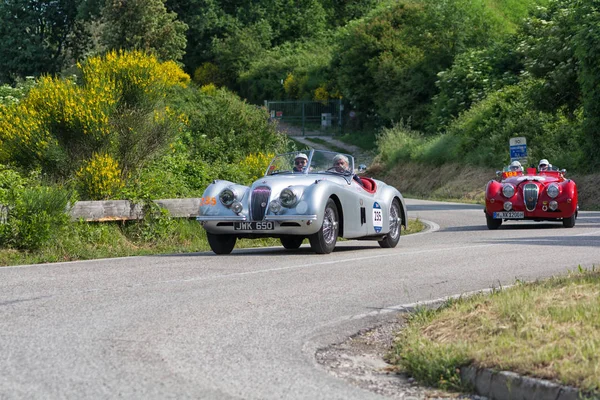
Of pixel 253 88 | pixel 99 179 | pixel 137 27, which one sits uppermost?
pixel 137 27

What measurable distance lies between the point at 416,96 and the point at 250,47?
23.0 m

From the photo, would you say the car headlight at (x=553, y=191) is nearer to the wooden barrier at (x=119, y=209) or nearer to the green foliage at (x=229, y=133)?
the green foliage at (x=229, y=133)

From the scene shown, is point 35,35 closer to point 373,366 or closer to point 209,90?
point 209,90

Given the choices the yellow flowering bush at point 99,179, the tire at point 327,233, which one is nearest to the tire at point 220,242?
the tire at point 327,233

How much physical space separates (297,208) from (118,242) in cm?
296

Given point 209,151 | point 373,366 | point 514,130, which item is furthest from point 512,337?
point 514,130

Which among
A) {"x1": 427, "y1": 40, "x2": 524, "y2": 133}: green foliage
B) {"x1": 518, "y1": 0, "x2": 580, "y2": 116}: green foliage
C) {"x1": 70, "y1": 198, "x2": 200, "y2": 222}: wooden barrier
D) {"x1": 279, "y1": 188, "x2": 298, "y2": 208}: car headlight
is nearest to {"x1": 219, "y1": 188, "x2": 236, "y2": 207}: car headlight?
{"x1": 279, "y1": 188, "x2": 298, "y2": 208}: car headlight

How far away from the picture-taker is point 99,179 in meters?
16.8

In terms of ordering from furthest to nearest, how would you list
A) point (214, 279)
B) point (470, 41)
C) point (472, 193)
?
point (470, 41), point (472, 193), point (214, 279)

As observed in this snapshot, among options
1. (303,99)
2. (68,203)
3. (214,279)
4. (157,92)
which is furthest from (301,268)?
(303,99)

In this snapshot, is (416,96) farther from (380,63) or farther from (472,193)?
(472,193)

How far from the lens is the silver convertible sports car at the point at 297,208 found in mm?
14227

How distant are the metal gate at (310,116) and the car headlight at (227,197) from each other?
57.9m

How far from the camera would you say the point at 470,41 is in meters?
60.0
